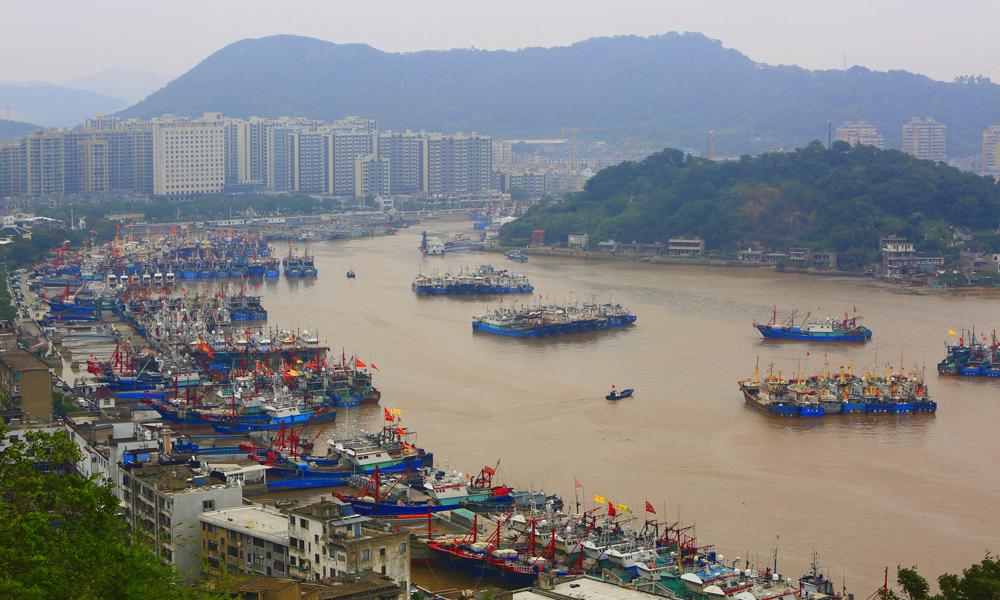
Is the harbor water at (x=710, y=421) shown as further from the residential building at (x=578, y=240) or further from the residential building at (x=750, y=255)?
the residential building at (x=578, y=240)

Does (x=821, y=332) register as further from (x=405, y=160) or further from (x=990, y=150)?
(x=990, y=150)

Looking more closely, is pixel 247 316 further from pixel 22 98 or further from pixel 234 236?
pixel 22 98

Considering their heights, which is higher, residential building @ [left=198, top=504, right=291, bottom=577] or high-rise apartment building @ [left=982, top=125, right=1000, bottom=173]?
high-rise apartment building @ [left=982, top=125, right=1000, bottom=173]

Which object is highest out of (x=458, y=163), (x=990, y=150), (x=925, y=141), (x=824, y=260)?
(x=925, y=141)

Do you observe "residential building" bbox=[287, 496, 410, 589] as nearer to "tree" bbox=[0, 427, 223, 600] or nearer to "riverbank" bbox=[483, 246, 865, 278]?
"tree" bbox=[0, 427, 223, 600]

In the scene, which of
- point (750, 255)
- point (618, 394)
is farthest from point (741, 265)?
point (618, 394)

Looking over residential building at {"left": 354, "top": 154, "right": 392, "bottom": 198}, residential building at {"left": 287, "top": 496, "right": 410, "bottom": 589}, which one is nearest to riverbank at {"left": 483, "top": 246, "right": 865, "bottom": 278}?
residential building at {"left": 354, "top": 154, "right": 392, "bottom": 198}
